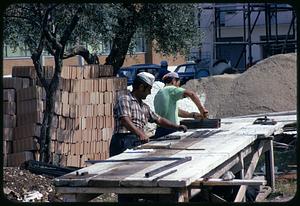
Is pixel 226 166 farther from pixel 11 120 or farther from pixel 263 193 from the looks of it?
pixel 11 120

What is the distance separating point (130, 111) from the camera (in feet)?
29.1

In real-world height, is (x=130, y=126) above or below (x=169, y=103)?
below

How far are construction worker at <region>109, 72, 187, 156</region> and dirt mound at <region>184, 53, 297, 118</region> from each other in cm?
1375

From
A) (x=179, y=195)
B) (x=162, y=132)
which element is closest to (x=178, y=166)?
(x=179, y=195)

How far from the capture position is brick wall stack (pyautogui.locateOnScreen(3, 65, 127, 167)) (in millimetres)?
14258

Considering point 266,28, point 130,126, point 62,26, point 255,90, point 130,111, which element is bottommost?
point 130,126

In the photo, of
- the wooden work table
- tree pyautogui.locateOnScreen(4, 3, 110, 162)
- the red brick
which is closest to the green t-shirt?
the wooden work table

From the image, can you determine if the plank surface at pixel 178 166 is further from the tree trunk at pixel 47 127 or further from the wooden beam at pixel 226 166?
the tree trunk at pixel 47 127

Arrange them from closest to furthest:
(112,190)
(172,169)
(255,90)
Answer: (112,190) → (172,169) → (255,90)

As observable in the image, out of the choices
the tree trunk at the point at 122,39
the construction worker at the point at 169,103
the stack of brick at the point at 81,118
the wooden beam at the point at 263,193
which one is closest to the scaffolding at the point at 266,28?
the tree trunk at the point at 122,39

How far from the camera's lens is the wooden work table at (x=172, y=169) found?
6.46m

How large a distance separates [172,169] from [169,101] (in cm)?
393

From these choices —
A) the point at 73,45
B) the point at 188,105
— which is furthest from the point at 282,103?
the point at 73,45

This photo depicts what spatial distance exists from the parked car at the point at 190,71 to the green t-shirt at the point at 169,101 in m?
25.2
